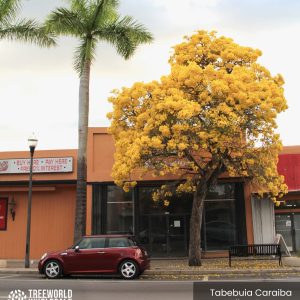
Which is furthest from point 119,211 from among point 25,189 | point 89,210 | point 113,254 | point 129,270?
point 129,270

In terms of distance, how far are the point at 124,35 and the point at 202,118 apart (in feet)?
22.3

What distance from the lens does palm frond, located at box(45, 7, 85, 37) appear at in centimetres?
2000

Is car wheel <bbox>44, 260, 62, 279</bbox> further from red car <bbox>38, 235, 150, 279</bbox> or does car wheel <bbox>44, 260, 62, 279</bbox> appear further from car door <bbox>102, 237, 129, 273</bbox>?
car door <bbox>102, 237, 129, 273</bbox>

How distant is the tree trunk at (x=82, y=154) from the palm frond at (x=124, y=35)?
64.6 inches

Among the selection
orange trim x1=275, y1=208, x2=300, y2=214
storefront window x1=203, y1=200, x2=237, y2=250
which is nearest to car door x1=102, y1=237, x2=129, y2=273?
storefront window x1=203, y1=200, x2=237, y2=250

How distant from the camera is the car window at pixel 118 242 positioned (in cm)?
1509

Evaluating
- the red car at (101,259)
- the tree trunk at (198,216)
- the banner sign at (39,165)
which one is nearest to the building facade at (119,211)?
the banner sign at (39,165)

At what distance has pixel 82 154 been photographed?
64.3 feet

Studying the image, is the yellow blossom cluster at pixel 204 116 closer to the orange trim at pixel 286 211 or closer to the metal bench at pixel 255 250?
the metal bench at pixel 255 250

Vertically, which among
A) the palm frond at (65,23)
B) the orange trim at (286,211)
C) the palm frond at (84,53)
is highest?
the palm frond at (65,23)

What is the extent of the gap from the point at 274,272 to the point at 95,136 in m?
11.3

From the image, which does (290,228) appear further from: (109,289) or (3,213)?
(3,213)

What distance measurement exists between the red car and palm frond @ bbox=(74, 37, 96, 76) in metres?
8.92

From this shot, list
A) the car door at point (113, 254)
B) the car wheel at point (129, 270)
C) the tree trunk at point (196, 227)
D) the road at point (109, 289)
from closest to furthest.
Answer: the road at point (109, 289), the car wheel at point (129, 270), the car door at point (113, 254), the tree trunk at point (196, 227)
